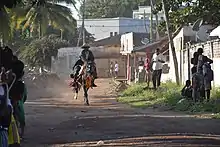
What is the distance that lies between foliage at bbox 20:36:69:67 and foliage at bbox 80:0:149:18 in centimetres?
3159

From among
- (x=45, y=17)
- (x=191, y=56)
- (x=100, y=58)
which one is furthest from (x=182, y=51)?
(x=100, y=58)

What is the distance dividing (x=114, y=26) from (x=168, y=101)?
53.9 meters

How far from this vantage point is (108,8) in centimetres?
8956

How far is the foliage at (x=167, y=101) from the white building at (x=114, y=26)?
46077 mm

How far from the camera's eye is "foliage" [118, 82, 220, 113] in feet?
53.5

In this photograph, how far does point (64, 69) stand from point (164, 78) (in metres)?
25.1

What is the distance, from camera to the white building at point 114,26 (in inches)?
2852

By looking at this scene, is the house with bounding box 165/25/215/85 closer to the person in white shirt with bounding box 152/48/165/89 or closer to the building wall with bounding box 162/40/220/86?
the building wall with bounding box 162/40/220/86

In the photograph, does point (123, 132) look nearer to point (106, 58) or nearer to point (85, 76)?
point (85, 76)

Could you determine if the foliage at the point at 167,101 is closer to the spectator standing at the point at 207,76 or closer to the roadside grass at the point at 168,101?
the roadside grass at the point at 168,101

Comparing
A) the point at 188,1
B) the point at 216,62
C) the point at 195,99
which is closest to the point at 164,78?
the point at 188,1

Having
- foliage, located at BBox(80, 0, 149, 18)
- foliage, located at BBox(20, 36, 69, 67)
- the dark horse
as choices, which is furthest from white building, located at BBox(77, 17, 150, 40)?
the dark horse

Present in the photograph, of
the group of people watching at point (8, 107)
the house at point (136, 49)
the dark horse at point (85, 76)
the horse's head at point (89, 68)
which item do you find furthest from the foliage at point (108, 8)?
the group of people watching at point (8, 107)

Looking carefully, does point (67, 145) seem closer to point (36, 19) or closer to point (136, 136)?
point (136, 136)
